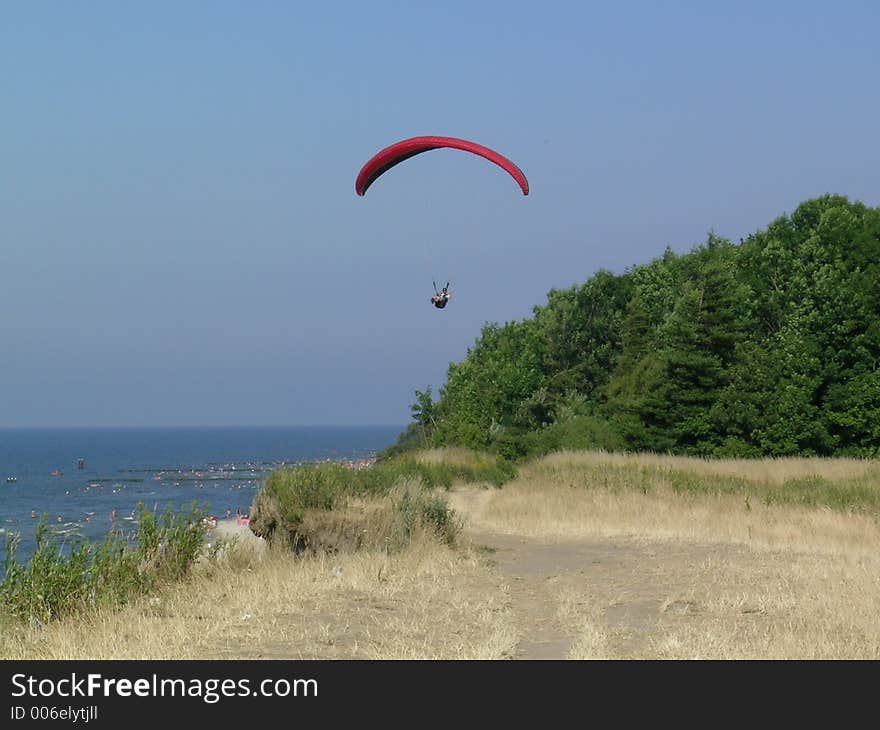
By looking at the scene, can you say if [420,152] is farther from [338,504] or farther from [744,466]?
[744,466]

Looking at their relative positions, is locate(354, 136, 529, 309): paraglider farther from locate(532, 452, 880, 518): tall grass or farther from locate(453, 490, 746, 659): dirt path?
locate(532, 452, 880, 518): tall grass

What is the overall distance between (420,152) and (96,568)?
12.6m

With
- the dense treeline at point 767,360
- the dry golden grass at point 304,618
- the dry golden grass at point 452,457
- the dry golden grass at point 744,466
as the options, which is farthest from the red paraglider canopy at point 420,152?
the dense treeline at point 767,360

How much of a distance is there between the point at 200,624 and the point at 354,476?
9.54m

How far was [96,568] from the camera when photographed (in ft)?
48.8

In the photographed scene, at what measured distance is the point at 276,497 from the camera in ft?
67.8

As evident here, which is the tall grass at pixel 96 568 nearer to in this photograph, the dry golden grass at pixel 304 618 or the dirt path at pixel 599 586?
the dry golden grass at pixel 304 618

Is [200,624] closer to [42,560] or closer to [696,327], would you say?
[42,560]

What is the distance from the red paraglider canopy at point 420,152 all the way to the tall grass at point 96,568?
10015mm

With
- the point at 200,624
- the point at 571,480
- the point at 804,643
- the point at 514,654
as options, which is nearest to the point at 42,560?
the point at 200,624

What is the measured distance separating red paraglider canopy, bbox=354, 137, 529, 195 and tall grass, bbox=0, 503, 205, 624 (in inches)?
394

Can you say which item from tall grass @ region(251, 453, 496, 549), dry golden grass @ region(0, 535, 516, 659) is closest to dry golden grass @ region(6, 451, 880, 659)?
dry golden grass @ region(0, 535, 516, 659)

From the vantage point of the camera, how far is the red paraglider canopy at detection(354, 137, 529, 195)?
73.4 ft

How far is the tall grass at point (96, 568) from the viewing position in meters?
13.8
